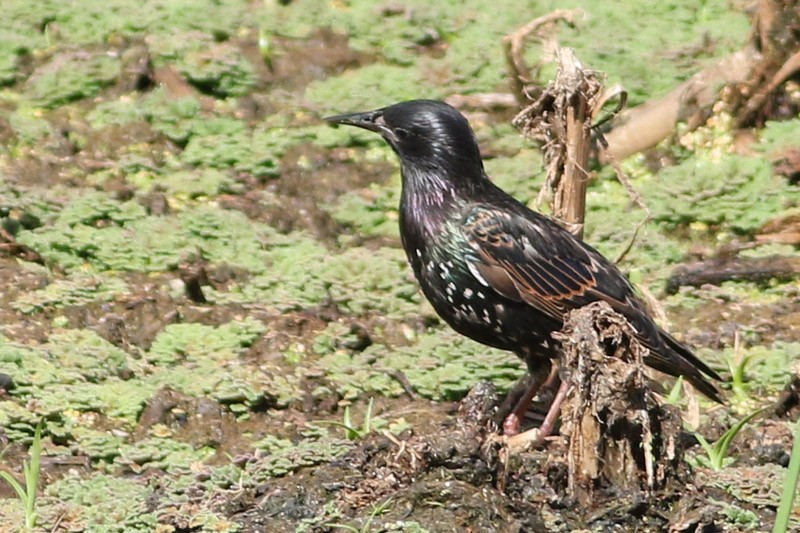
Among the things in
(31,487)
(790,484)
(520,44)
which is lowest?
(31,487)

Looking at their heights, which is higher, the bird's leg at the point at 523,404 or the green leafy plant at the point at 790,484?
the green leafy plant at the point at 790,484

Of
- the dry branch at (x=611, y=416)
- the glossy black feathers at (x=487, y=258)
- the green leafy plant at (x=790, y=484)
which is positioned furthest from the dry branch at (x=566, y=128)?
the green leafy plant at (x=790, y=484)

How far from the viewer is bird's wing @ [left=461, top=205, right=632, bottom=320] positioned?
5066mm

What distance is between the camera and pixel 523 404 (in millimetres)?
5242

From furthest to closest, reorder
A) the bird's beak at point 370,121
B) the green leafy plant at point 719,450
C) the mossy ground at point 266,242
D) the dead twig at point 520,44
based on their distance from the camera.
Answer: the dead twig at point 520,44 → the bird's beak at point 370,121 → the mossy ground at point 266,242 → the green leafy plant at point 719,450

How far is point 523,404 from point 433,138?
3.39ft

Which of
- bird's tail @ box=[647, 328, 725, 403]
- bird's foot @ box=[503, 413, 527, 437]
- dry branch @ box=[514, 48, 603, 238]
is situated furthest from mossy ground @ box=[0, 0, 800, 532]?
dry branch @ box=[514, 48, 603, 238]

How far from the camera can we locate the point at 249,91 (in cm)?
798

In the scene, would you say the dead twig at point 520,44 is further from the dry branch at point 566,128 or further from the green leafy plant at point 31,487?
the green leafy plant at point 31,487

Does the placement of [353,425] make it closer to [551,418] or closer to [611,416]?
[551,418]

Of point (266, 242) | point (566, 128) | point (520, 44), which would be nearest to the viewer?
point (566, 128)

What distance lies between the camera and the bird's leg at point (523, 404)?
17.0 feet

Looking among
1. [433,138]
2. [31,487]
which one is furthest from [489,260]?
[31,487]

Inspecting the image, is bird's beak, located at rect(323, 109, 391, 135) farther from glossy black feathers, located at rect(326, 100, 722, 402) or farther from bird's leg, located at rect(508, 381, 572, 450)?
bird's leg, located at rect(508, 381, 572, 450)
